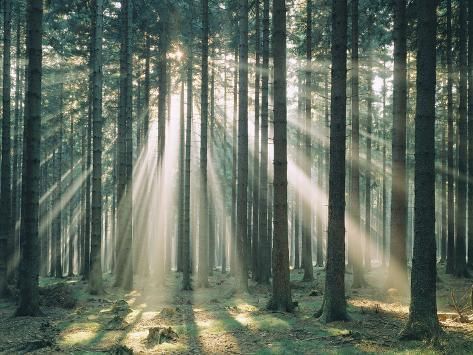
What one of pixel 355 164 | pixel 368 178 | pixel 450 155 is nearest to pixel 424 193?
pixel 355 164

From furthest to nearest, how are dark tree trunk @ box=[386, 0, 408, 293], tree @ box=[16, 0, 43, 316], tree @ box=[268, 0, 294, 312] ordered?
1. dark tree trunk @ box=[386, 0, 408, 293]
2. tree @ box=[16, 0, 43, 316]
3. tree @ box=[268, 0, 294, 312]

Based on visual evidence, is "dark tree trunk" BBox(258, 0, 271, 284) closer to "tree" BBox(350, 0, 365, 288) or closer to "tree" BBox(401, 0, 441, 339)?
"tree" BBox(350, 0, 365, 288)

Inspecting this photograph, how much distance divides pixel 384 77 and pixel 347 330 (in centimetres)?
2796

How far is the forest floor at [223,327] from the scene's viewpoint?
320 inches

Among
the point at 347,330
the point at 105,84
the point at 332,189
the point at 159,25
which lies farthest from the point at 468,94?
the point at 105,84

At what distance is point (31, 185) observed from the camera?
1205 cm

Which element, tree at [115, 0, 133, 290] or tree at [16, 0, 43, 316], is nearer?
tree at [16, 0, 43, 316]

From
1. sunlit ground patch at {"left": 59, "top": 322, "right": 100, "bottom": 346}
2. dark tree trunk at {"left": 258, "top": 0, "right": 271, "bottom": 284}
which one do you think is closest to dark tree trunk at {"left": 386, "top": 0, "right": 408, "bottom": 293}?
dark tree trunk at {"left": 258, "top": 0, "right": 271, "bottom": 284}

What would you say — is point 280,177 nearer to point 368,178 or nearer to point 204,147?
point 204,147

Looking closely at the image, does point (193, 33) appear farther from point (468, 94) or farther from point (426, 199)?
point (426, 199)

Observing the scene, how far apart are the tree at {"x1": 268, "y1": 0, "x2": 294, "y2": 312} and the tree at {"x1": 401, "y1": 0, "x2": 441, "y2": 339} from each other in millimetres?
3792

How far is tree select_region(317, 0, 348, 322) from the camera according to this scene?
10211mm

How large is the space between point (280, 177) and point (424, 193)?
13.2 ft

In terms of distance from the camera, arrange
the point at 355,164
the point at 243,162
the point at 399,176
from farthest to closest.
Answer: the point at 243,162 < the point at 355,164 < the point at 399,176
